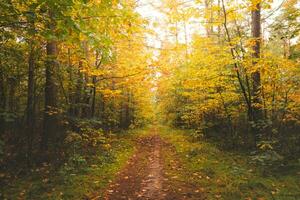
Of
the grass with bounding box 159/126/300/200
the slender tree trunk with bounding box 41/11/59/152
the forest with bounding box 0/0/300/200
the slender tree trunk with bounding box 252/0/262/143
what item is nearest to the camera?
the forest with bounding box 0/0/300/200

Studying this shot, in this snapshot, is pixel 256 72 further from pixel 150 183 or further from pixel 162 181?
pixel 150 183

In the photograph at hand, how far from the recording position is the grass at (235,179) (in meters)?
6.12

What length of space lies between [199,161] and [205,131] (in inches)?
229

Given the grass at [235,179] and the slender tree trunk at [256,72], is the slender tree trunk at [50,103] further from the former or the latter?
the slender tree trunk at [256,72]

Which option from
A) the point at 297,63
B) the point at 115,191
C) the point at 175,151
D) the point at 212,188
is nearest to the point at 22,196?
the point at 115,191

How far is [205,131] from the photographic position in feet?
49.5

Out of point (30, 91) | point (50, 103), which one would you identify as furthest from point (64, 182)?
point (50, 103)

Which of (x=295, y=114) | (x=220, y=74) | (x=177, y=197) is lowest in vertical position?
(x=177, y=197)

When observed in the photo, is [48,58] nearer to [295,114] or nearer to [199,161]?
[199,161]

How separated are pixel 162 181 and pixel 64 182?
9.23ft

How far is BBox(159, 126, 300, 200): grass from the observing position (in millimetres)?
6125

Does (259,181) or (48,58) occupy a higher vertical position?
(48,58)

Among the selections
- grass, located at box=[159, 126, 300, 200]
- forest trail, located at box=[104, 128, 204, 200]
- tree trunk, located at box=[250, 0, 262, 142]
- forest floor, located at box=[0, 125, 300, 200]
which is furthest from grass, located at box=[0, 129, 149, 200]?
tree trunk, located at box=[250, 0, 262, 142]

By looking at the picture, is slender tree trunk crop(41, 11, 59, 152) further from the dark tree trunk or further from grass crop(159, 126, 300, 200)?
grass crop(159, 126, 300, 200)
